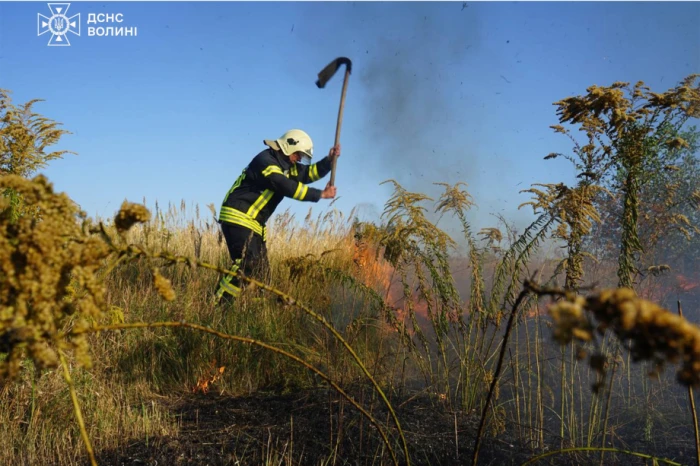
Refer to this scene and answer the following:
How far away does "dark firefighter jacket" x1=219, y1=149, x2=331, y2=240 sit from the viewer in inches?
294

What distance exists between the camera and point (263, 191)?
7691 mm

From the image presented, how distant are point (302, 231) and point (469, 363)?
272 inches

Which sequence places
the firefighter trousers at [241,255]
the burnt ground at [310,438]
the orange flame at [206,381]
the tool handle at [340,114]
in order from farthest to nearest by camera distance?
the tool handle at [340,114], the firefighter trousers at [241,255], the orange flame at [206,381], the burnt ground at [310,438]

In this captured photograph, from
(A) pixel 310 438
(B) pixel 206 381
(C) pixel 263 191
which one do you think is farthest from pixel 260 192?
(A) pixel 310 438

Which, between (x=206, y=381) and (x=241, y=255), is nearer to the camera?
(x=206, y=381)

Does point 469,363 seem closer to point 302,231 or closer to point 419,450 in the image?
point 419,450

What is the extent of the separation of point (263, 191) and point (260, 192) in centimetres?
4

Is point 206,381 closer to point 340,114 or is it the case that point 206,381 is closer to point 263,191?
point 263,191

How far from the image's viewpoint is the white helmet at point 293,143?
790 cm

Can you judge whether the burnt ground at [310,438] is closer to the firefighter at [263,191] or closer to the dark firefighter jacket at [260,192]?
the firefighter at [263,191]

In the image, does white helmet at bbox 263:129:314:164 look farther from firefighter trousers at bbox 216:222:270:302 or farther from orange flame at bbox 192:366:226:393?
orange flame at bbox 192:366:226:393

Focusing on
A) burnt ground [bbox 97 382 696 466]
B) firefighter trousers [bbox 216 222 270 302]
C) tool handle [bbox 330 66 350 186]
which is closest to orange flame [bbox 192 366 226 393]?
burnt ground [bbox 97 382 696 466]

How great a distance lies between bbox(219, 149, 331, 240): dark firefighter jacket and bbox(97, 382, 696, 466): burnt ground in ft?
12.0

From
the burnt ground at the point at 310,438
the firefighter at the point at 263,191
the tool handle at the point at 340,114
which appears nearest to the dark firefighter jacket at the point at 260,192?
the firefighter at the point at 263,191
